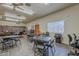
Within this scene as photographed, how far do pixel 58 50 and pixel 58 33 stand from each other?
294mm

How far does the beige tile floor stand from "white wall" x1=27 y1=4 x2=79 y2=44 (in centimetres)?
16

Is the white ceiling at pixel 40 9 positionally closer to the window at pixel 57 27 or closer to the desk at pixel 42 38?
the window at pixel 57 27

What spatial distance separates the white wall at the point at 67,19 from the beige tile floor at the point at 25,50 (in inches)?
6.1

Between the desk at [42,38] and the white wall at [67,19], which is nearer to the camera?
the white wall at [67,19]

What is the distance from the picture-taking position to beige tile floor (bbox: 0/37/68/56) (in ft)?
6.65

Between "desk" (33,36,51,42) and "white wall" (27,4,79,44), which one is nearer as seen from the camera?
"white wall" (27,4,79,44)

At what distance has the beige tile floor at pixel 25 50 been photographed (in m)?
2.03

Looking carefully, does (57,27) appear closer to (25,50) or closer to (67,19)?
(67,19)

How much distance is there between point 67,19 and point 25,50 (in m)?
0.91

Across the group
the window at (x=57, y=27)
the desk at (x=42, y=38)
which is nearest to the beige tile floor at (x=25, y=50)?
the desk at (x=42, y=38)

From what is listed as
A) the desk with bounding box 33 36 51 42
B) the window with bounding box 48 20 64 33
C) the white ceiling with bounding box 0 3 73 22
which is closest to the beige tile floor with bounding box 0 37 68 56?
the desk with bounding box 33 36 51 42

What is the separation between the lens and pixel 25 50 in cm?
208

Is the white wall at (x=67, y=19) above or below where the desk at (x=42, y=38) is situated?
above

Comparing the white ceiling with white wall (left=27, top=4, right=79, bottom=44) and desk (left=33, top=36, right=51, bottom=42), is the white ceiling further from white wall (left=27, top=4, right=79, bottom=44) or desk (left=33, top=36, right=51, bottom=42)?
desk (left=33, top=36, right=51, bottom=42)
